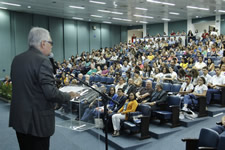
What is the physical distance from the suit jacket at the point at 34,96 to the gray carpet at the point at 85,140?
115cm

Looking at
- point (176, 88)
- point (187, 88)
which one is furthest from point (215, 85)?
point (176, 88)

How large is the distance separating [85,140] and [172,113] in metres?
2.54

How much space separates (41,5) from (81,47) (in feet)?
20.7

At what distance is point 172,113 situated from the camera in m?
4.43

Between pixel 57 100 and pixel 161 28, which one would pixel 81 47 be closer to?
pixel 161 28

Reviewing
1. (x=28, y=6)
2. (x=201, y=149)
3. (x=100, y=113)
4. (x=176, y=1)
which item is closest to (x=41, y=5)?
(x=28, y=6)

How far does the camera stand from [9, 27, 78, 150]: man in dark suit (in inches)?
50.0

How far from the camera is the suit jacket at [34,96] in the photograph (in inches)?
49.9

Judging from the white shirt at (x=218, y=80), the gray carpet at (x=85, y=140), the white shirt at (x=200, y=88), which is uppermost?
the white shirt at (x=218, y=80)

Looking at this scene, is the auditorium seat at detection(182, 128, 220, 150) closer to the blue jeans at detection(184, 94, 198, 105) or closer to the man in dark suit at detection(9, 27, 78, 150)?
the man in dark suit at detection(9, 27, 78, 150)

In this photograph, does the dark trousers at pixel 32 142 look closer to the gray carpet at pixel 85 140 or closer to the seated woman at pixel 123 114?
the gray carpet at pixel 85 140

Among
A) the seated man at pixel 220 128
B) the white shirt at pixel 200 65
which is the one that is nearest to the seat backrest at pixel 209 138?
the seated man at pixel 220 128

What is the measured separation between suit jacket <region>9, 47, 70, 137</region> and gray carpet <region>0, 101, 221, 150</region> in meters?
1.15

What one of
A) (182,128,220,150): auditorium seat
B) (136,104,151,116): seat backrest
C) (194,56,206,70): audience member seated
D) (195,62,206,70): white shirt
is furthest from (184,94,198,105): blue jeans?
(194,56,206,70): audience member seated
